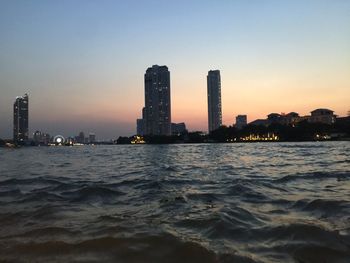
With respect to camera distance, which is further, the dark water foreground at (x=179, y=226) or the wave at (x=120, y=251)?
the dark water foreground at (x=179, y=226)

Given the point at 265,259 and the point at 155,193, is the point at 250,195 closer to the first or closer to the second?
the point at 155,193

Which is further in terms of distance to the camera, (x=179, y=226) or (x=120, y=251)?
(x=179, y=226)

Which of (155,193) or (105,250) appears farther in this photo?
(155,193)

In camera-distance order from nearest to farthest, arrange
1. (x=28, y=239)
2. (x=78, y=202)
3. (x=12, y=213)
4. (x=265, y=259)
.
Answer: (x=265, y=259) < (x=28, y=239) < (x=12, y=213) < (x=78, y=202)

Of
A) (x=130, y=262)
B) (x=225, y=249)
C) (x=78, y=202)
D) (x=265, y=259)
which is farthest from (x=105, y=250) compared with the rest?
(x=78, y=202)

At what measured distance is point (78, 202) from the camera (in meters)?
9.70

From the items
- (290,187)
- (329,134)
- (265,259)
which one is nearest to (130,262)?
(265,259)

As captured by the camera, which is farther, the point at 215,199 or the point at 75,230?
the point at 215,199

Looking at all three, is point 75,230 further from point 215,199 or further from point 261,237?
point 215,199

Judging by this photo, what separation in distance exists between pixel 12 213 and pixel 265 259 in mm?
Result: 5905

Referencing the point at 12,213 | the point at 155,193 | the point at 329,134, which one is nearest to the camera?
the point at 12,213

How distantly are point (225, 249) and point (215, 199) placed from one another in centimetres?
461

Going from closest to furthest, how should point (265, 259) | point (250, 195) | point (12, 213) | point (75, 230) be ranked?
point (265, 259) < point (75, 230) < point (12, 213) < point (250, 195)

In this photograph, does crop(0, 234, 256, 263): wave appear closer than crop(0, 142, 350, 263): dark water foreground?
Yes
